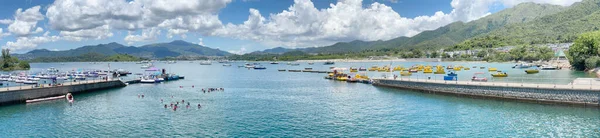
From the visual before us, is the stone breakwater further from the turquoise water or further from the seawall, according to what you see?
the seawall

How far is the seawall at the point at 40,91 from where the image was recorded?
169 feet

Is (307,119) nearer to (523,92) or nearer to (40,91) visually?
(523,92)

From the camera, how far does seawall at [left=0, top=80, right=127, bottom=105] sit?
51438mm

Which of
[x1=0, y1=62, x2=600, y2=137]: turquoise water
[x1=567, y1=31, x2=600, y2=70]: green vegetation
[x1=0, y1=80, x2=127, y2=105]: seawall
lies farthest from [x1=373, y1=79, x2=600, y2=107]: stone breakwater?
[x1=567, y1=31, x2=600, y2=70]: green vegetation

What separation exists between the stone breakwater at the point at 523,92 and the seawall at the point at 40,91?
55.2m

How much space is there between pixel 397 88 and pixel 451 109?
80.9 ft

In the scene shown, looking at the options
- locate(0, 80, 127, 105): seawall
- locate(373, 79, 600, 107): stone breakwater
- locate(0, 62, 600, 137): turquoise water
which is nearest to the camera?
locate(0, 62, 600, 137): turquoise water

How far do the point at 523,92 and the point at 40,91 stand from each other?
63.2 meters

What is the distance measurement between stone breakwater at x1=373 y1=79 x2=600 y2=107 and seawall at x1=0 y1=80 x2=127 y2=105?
181 ft

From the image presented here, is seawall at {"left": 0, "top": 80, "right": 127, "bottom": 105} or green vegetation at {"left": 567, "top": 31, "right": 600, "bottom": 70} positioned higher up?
green vegetation at {"left": 567, "top": 31, "right": 600, "bottom": 70}

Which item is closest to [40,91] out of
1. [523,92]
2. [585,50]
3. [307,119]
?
[307,119]

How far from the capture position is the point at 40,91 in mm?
56156

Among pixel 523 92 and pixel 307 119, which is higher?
pixel 523 92

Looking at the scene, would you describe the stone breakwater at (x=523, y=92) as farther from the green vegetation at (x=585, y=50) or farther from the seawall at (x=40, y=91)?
the green vegetation at (x=585, y=50)
